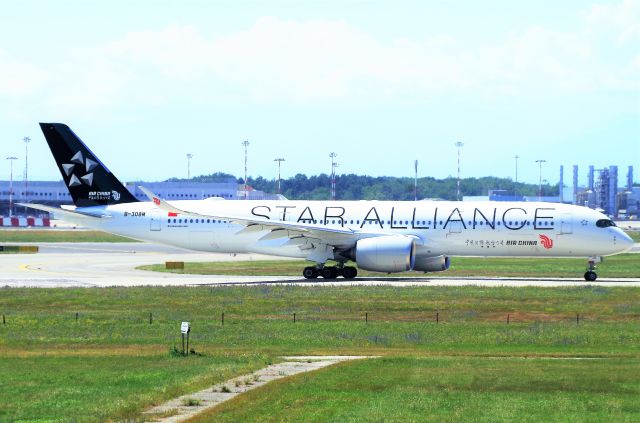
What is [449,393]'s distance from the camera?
24.2 metres

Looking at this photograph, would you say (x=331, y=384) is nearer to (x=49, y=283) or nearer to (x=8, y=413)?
(x=8, y=413)

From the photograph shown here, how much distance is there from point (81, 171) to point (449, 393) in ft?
142

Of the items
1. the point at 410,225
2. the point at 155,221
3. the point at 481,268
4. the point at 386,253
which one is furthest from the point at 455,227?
the point at 155,221

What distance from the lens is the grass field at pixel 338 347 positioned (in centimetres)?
2277

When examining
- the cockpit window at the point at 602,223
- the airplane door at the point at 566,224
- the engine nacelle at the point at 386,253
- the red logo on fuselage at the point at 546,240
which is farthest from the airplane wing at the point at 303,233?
the cockpit window at the point at 602,223

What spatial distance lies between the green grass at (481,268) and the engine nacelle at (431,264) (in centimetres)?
343

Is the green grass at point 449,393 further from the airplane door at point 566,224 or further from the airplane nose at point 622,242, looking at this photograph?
the airplane nose at point 622,242

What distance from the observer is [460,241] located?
58781mm

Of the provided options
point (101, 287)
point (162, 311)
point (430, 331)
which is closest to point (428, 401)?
point (430, 331)

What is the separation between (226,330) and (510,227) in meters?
24.9

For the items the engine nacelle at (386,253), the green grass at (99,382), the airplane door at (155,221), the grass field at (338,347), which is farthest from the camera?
the airplane door at (155,221)

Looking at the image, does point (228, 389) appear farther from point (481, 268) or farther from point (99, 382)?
point (481, 268)

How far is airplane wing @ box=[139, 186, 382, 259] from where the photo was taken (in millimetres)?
57312

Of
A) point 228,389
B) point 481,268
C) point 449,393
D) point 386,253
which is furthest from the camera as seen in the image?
point 481,268
